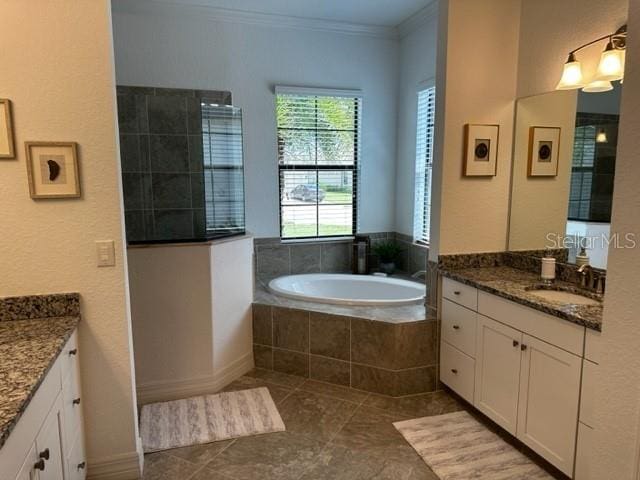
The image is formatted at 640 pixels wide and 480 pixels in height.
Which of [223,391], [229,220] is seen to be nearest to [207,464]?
[223,391]

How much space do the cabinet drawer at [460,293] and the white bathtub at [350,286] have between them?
1.03 metres

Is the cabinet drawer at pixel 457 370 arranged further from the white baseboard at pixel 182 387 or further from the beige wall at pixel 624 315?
the white baseboard at pixel 182 387

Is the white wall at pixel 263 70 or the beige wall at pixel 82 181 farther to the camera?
the white wall at pixel 263 70

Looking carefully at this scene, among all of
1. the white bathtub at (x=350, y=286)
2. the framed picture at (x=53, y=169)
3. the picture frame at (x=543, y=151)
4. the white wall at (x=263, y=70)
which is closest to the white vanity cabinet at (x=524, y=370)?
the picture frame at (x=543, y=151)

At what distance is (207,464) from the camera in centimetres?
236

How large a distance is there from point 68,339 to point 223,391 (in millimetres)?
1527

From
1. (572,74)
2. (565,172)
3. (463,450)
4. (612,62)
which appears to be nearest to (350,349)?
(463,450)

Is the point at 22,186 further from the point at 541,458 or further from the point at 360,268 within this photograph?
the point at 360,268

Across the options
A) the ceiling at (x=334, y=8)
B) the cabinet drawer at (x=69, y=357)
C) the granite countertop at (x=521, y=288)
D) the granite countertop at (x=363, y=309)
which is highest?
the ceiling at (x=334, y=8)

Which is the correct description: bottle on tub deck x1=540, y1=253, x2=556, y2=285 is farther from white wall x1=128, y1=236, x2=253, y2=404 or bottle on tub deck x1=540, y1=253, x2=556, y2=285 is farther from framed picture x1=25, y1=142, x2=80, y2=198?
framed picture x1=25, y1=142, x2=80, y2=198

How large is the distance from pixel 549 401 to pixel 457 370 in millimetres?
759

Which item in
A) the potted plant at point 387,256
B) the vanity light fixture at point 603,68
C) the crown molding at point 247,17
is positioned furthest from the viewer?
the potted plant at point 387,256

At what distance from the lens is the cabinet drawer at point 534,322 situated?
2021mm

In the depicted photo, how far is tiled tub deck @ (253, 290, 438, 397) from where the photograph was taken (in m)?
3.02
